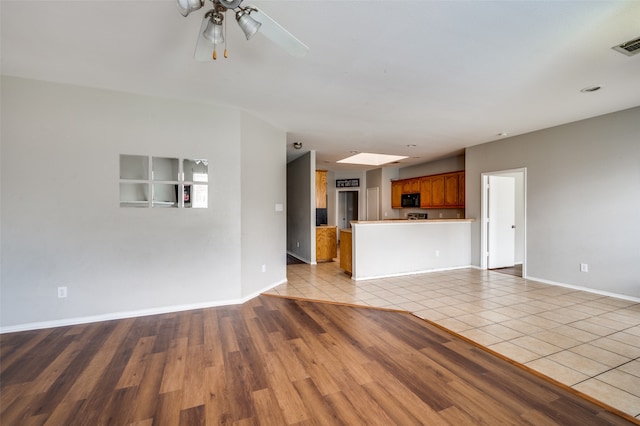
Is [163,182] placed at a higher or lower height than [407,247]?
higher

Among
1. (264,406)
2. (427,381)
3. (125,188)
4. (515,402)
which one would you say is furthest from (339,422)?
(125,188)

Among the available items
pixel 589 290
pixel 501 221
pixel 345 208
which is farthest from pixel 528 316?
pixel 345 208

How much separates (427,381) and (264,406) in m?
1.19

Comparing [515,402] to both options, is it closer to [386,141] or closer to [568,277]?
[568,277]

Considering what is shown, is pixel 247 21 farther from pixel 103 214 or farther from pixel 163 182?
pixel 103 214

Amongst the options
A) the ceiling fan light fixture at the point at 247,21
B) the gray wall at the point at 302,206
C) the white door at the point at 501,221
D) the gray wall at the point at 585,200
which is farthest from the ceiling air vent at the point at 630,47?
the gray wall at the point at 302,206

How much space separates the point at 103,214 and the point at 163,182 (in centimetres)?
72

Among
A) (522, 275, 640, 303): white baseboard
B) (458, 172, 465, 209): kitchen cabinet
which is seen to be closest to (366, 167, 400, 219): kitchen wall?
(458, 172, 465, 209): kitchen cabinet

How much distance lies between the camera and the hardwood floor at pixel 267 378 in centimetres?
169

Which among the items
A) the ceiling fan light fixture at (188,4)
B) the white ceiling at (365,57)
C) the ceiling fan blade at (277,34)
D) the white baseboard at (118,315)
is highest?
the white ceiling at (365,57)

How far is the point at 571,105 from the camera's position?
359cm

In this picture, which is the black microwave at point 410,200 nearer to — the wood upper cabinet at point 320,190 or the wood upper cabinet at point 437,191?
the wood upper cabinet at point 437,191

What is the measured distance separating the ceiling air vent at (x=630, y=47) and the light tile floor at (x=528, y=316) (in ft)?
8.65

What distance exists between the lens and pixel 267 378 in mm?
2068
